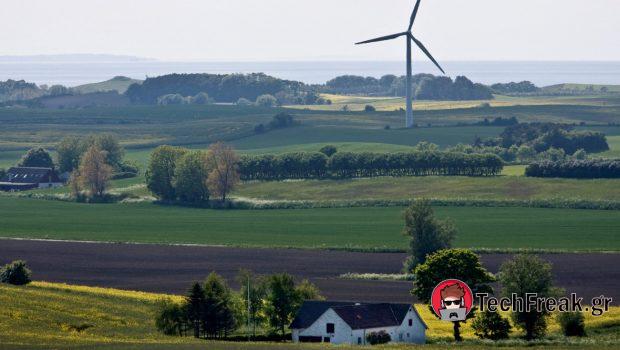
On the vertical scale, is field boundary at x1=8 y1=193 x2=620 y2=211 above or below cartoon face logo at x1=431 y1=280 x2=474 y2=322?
below

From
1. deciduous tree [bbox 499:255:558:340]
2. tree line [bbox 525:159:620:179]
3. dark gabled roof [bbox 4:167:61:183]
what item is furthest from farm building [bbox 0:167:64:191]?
deciduous tree [bbox 499:255:558:340]

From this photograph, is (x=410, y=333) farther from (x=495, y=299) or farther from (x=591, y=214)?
(x=591, y=214)

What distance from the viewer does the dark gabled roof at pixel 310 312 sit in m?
69.8

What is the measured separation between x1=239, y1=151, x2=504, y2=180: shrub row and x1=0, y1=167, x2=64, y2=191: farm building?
26800 millimetres

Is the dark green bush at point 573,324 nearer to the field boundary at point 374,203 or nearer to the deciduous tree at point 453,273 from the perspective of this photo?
the deciduous tree at point 453,273

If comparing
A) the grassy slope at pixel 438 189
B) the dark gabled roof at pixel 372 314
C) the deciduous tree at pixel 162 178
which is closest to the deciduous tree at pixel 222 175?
the grassy slope at pixel 438 189

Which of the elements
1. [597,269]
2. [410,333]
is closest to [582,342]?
[410,333]

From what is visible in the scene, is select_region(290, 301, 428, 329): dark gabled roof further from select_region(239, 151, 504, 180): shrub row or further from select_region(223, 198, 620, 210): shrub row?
select_region(239, 151, 504, 180): shrub row

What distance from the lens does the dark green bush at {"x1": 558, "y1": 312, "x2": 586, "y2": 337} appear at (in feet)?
227

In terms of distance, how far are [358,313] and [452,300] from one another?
16.0 feet

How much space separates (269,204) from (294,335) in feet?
232

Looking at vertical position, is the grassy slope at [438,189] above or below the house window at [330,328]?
below

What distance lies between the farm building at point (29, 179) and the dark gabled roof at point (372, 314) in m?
104

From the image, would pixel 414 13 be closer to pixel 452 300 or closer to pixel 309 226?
pixel 309 226
